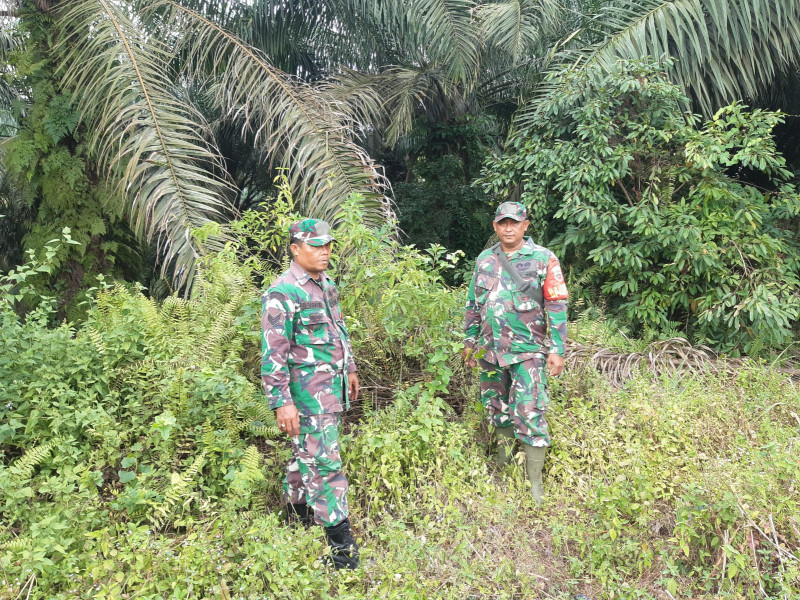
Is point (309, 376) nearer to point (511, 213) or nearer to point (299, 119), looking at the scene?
point (511, 213)

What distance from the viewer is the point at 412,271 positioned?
3.97 meters

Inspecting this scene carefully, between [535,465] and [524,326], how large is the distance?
2.85ft

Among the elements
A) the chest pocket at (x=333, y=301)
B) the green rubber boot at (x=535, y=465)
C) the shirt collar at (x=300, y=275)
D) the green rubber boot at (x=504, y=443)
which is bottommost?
the green rubber boot at (x=535, y=465)

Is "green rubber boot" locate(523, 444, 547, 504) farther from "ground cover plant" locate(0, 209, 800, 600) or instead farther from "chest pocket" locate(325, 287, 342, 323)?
"chest pocket" locate(325, 287, 342, 323)

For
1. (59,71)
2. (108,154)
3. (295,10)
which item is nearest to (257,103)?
(108,154)

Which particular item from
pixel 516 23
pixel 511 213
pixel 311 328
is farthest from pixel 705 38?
pixel 311 328

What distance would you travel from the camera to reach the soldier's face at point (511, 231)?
3.73 meters

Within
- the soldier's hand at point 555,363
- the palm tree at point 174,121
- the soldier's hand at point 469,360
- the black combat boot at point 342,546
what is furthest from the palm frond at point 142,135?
the soldier's hand at point 555,363

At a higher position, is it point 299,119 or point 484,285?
point 299,119

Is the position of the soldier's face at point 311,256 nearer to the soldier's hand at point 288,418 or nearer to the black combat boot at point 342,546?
the soldier's hand at point 288,418

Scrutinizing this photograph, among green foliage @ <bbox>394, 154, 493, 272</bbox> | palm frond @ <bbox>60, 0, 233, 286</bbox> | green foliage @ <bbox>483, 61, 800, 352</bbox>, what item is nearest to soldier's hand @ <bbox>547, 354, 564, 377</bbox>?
green foliage @ <bbox>483, 61, 800, 352</bbox>

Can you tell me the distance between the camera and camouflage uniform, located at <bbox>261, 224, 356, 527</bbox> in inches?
118

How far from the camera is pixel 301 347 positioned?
314 cm

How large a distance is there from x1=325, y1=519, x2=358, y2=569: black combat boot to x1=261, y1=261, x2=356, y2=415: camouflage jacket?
1.94ft
